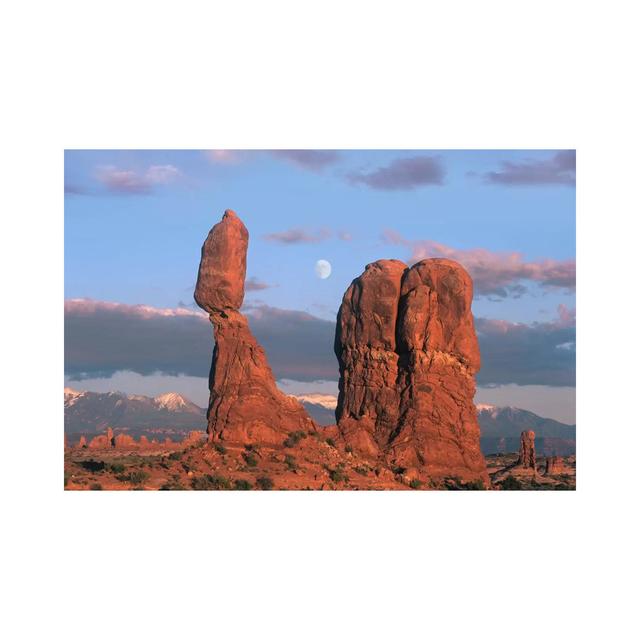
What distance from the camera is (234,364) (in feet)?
169

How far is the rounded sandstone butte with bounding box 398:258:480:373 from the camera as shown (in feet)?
181

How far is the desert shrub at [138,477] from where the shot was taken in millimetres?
46906

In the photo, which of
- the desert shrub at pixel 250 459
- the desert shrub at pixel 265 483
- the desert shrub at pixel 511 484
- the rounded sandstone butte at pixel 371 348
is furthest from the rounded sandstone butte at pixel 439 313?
the desert shrub at pixel 265 483

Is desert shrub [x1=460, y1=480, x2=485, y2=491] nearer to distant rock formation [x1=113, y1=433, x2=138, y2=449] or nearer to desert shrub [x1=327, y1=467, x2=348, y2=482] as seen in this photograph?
desert shrub [x1=327, y1=467, x2=348, y2=482]

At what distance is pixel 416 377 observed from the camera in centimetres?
5503

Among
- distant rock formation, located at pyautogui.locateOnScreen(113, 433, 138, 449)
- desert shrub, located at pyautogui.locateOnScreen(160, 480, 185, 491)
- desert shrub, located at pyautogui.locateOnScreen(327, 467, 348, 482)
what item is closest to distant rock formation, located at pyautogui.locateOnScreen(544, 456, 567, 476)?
desert shrub, located at pyautogui.locateOnScreen(327, 467, 348, 482)

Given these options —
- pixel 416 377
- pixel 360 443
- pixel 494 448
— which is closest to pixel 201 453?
pixel 360 443

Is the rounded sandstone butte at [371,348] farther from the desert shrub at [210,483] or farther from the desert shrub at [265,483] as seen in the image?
the desert shrub at [210,483]

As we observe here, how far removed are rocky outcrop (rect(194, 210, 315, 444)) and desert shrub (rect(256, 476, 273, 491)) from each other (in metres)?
2.94

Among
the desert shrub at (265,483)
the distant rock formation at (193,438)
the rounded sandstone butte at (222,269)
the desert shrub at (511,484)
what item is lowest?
the desert shrub at (511,484)

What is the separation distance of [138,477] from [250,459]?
4.92 m

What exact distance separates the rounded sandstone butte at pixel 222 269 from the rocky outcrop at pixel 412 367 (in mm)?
7199

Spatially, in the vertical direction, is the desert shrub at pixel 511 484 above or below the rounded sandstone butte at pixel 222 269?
below

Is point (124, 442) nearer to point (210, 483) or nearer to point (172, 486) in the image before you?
point (210, 483)
